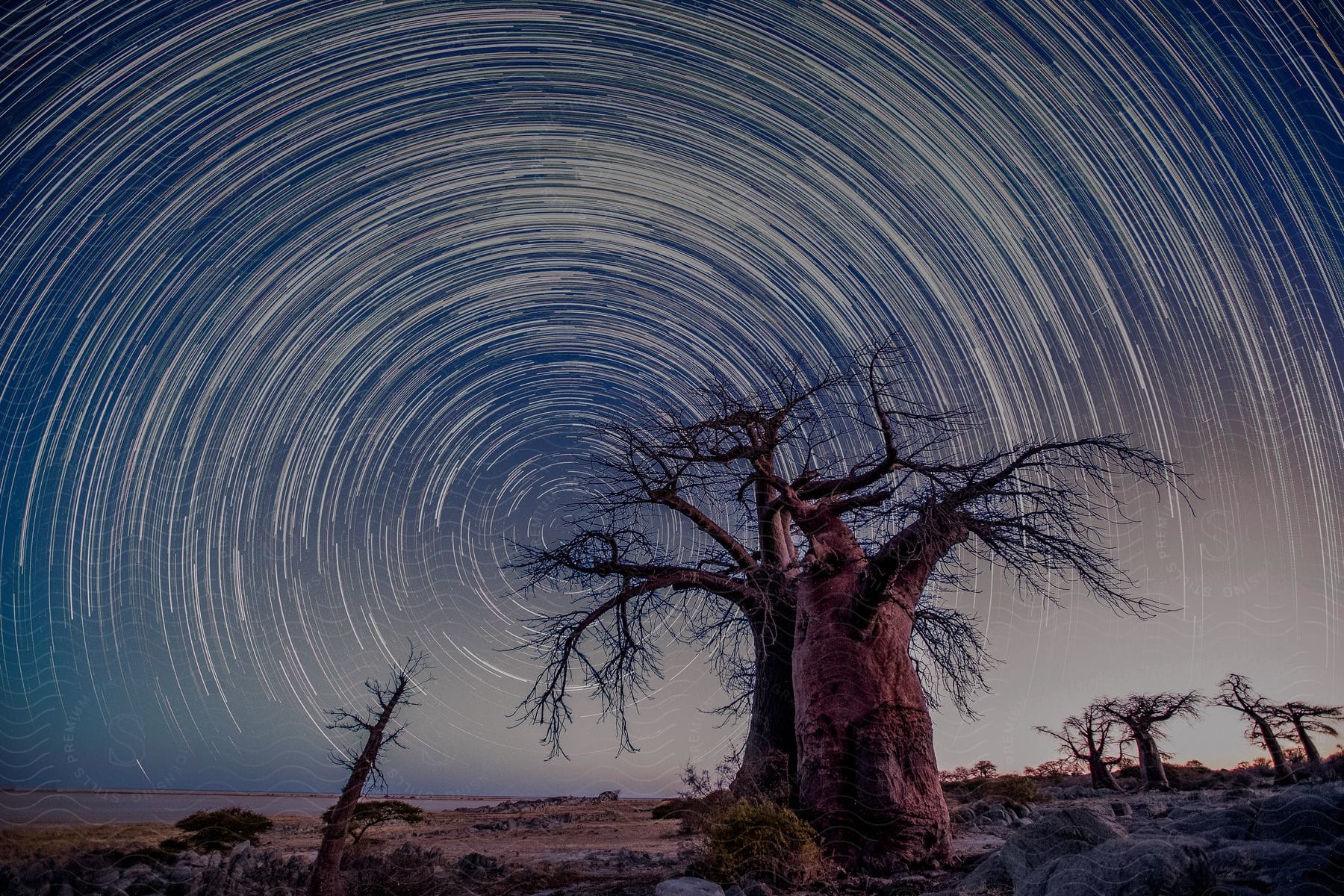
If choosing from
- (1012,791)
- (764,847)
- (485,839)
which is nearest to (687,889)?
(764,847)

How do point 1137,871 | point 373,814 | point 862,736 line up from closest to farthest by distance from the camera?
point 1137,871
point 862,736
point 373,814

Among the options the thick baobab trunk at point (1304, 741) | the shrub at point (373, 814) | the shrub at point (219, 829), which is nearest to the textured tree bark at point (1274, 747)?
the thick baobab trunk at point (1304, 741)

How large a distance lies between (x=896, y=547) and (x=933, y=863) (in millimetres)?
3166

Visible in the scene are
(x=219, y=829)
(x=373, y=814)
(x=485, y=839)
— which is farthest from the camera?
(x=485, y=839)

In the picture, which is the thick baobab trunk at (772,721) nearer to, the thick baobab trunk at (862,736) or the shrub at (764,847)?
the thick baobab trunk at (862,736)

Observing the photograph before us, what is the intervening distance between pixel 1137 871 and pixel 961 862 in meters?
3.47

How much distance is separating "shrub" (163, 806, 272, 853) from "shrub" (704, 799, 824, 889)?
780cm

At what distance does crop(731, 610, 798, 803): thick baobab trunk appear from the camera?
948cm

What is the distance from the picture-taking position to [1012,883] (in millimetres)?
5016

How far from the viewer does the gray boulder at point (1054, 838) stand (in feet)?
15.7

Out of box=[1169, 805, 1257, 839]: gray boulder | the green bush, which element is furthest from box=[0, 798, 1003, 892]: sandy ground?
the green bush

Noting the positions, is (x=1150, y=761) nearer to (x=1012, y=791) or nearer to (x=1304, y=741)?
(x=1304, y=741)

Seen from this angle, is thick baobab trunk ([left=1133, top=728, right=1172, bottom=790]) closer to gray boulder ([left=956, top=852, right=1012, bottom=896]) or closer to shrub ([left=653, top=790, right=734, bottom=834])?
shrub ([left=653, top=790, right=734, bottom=834])

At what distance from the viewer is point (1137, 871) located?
11.4ft
